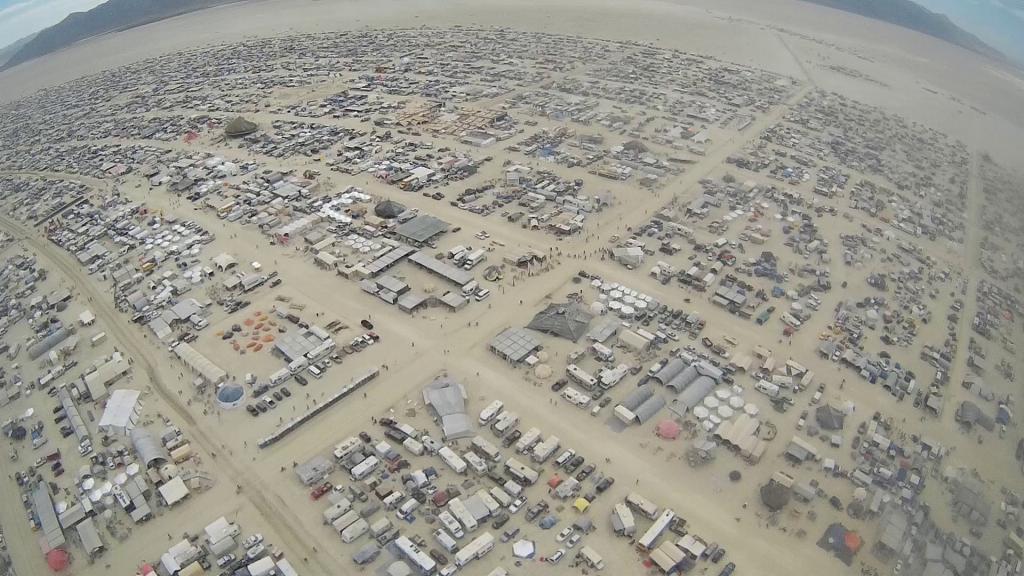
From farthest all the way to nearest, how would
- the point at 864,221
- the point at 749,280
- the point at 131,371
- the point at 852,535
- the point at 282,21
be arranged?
the point at 282,21
the point at 864,221
the point at 749,280
the point at 131,371
the point at 852,535

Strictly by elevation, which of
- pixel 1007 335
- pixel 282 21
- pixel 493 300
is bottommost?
pixel 1007 335

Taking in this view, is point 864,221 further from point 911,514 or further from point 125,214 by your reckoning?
point 125,214

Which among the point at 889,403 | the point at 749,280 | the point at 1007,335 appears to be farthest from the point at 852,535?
the point at 1007,335

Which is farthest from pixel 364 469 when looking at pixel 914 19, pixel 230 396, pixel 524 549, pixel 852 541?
pixel 914 19

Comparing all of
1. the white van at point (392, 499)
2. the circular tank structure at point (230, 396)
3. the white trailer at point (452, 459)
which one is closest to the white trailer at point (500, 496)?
the white trailer at point (452, 459)

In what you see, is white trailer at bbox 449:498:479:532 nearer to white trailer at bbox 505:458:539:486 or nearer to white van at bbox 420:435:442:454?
white trailer at bbox 505:458:539:486

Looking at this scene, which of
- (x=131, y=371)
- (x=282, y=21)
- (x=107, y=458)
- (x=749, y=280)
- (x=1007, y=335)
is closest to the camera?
(x=107, y=458)

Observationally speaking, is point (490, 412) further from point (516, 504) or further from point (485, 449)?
point (516, 504)
